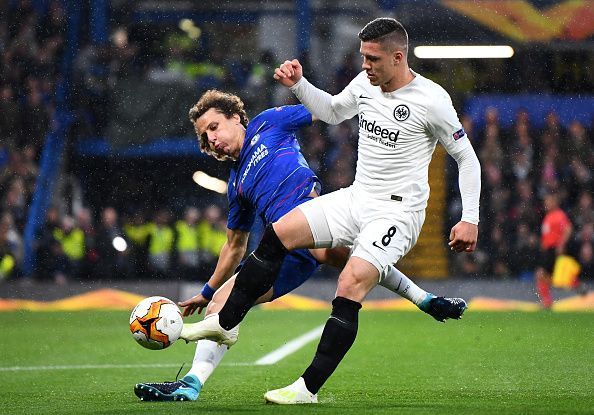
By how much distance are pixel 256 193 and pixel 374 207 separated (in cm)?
90

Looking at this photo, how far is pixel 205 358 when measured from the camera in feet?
23.0

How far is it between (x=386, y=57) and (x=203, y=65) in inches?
605

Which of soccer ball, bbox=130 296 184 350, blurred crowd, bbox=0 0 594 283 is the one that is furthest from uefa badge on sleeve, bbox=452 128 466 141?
blurred crowd, bbox=0 0 594 283

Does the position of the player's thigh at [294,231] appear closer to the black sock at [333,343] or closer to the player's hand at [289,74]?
the black sock at [333,343]

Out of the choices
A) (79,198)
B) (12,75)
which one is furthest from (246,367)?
(12,75)

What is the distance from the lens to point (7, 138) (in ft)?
67.1

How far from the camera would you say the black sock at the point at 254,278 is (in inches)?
250

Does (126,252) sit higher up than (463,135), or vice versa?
(463,135)

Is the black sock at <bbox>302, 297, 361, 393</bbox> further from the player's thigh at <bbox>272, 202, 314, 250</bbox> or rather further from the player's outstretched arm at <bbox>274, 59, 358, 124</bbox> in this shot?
the player's outstretched arm at <bbox>274, 59, 358, 124</bbox>

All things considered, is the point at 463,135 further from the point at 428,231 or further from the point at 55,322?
the point at 428,231

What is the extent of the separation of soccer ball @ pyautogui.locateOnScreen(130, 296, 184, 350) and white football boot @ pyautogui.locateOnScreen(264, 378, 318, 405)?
0.64 metres

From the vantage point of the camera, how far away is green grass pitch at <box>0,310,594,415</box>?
257 inches

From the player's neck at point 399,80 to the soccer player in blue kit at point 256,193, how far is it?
2.62 ft

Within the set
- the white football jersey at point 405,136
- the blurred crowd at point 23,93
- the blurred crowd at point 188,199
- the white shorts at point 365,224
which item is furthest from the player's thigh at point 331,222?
the blurred crowd at point 23,93
